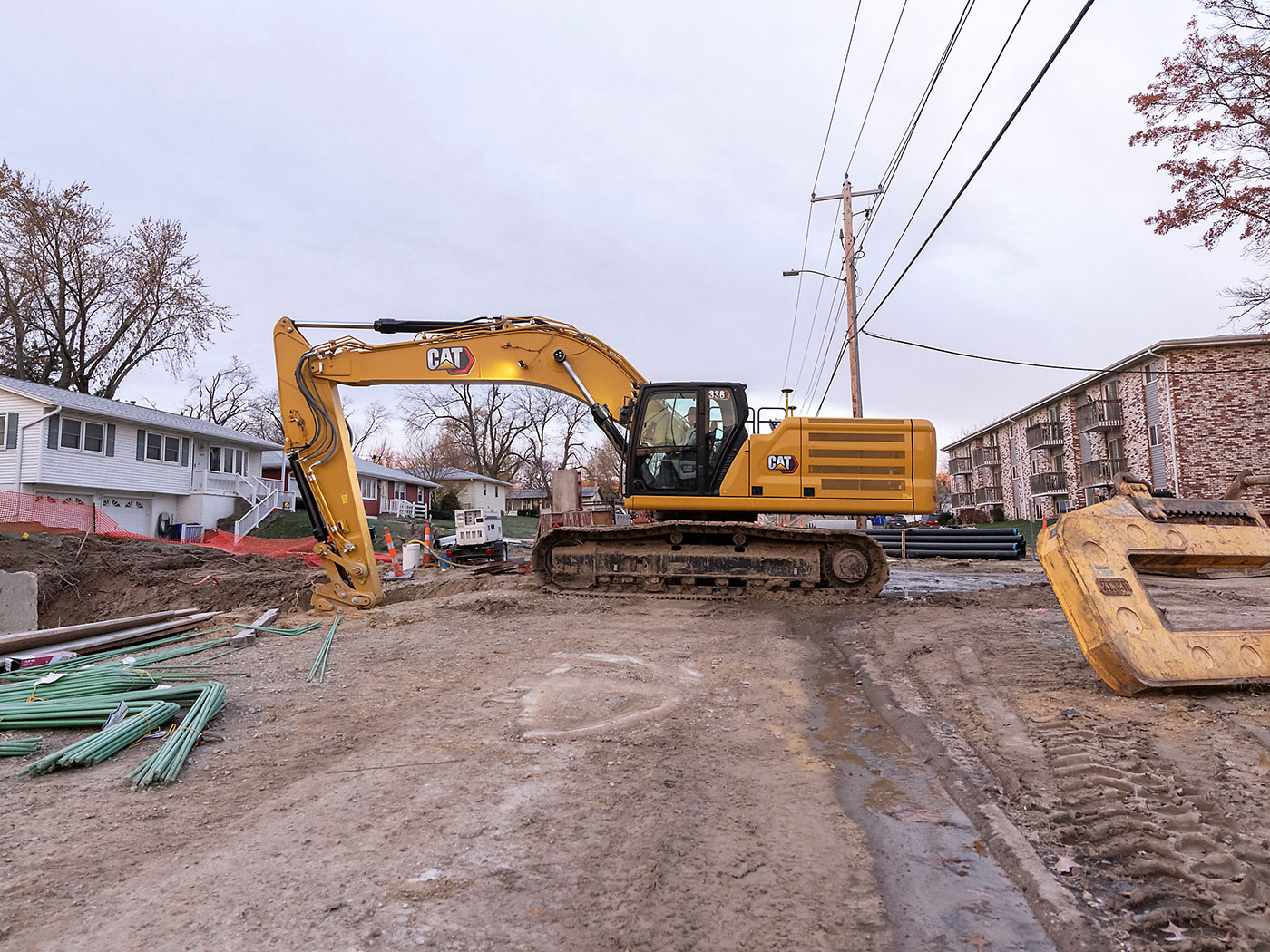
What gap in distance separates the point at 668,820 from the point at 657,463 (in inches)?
295

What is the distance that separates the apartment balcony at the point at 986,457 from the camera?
56312mm

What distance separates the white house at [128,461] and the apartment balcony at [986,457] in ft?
159

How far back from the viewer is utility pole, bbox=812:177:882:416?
20.6m

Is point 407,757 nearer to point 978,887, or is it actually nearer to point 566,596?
point 978,887

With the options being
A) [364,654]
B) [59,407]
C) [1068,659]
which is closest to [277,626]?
[364,654]

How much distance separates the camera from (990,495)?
186ft

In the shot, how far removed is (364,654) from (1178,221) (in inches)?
Result: 848

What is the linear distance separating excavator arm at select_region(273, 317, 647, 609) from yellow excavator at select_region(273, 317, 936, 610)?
2 cm

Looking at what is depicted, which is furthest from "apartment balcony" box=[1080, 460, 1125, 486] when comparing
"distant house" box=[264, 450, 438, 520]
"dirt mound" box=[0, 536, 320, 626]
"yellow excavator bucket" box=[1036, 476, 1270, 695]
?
"dirt mound" box=[0, 536, 320, 626]

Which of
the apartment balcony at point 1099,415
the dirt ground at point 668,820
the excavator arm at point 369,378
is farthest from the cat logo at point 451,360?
the apartment balcony at point 1099,415

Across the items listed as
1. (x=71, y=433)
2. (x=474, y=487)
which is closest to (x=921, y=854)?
(x=71, y=433)

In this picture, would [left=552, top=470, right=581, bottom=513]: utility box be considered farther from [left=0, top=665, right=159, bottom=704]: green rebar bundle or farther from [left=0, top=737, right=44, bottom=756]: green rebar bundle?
[left=0, top=737, right=44, bottom=756]: green rebar bundle

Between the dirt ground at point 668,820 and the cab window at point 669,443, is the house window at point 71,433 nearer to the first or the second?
the cab window at point 669,443

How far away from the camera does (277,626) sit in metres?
9.02
